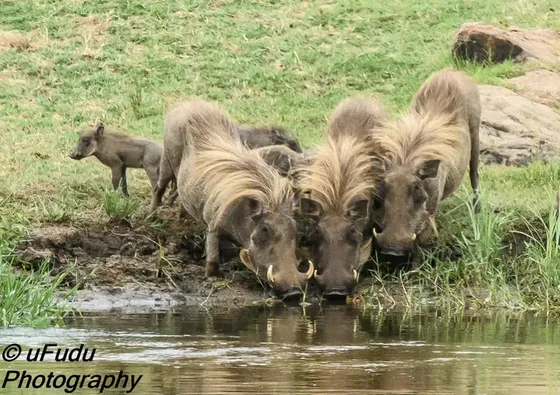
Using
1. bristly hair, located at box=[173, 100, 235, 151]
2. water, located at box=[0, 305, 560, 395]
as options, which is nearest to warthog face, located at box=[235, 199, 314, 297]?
water, located at box=[0, 305, 560, 395]

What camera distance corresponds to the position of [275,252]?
35.6 feet

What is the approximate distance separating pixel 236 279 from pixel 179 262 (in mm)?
500

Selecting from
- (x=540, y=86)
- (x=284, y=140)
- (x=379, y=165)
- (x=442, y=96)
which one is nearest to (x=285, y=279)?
(x=379, y=165)

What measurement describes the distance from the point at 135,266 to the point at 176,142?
146 cm

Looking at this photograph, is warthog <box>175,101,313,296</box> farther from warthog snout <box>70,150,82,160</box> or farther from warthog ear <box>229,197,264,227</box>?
warthog snout <box>70,150,82,160</box>

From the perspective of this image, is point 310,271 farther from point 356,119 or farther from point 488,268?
point 356,119

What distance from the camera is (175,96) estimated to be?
52.9 feet

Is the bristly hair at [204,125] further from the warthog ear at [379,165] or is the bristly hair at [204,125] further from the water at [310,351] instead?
the water at [310,351]

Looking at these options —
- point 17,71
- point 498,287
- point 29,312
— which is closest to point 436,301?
point 498,287

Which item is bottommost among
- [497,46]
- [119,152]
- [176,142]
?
[119,152]

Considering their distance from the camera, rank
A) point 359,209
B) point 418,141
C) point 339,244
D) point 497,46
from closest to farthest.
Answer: point 339,244 → point 359,209 → point 418,141 → point 497,46

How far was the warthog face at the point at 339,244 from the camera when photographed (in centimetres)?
1095

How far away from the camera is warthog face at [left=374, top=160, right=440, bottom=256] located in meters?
11.1

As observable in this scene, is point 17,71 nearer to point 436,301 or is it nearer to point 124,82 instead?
point 124,82
